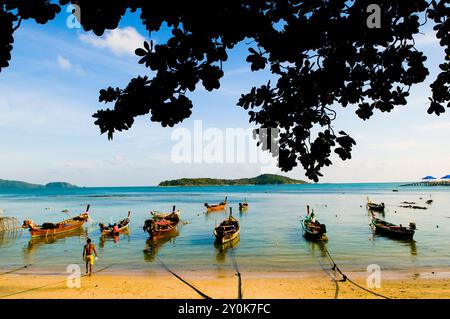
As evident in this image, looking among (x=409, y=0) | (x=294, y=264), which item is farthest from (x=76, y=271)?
(x=409, y=0)

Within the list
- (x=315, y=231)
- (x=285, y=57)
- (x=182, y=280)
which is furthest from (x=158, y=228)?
(x=285, y=57)

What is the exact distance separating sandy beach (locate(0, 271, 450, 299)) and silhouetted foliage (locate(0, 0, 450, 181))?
13.4 metres

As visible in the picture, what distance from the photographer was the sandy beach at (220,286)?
56.7ft

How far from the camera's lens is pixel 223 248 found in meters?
30.2

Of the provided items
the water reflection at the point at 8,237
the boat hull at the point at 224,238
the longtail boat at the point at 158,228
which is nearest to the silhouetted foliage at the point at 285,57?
the boat hull at the point at 224,238

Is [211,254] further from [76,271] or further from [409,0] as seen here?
[409,0]

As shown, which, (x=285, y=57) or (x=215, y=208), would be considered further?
(x=215, y=208)

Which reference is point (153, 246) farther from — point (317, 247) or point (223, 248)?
point (317, 247)

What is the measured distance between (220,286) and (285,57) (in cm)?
1691

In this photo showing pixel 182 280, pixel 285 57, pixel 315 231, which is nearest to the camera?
pixel 285 57

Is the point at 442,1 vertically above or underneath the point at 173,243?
above

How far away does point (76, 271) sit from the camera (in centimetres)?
2284
